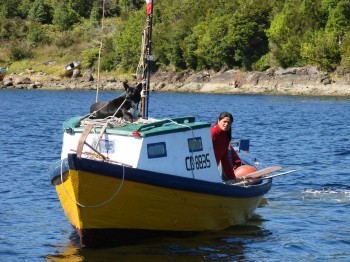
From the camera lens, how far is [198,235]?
1725 cm

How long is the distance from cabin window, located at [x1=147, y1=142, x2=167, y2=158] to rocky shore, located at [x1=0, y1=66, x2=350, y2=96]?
74.8 meters

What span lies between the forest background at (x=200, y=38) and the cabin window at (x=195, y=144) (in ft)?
243

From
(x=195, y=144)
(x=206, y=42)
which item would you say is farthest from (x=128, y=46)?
(x=195, y=144)

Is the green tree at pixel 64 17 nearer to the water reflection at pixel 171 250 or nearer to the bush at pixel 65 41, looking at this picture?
the bush at pixel 65 41

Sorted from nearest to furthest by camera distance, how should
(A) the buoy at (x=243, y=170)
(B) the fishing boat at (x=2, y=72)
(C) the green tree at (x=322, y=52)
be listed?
(A) the buoy at (x=243, y=170), (C) the green tree at (x=322, y=52), (B) the fishing boat at (x=2, y=72)

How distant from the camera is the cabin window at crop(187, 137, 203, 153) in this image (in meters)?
16.6

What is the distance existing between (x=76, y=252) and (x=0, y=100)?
207 ft

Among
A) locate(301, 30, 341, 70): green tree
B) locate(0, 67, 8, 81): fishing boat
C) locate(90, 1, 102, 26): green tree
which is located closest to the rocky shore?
locate(0, 67, 8, 81): fishing boat

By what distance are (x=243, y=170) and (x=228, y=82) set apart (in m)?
80.7

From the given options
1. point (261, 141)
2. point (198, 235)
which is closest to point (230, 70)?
point (261, 141)

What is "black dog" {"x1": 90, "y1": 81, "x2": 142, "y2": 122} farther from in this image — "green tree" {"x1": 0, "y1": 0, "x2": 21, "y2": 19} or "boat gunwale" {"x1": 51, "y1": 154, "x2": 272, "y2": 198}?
"green tree" {"x1": 0, "y1": 0, "x2": 21, "y2": 19}

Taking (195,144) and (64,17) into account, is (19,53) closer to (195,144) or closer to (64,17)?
(64,17)

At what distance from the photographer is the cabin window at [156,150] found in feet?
52.4

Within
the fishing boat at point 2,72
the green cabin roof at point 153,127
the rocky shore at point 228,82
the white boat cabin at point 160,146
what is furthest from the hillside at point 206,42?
the white boat cabin at point 160,146
